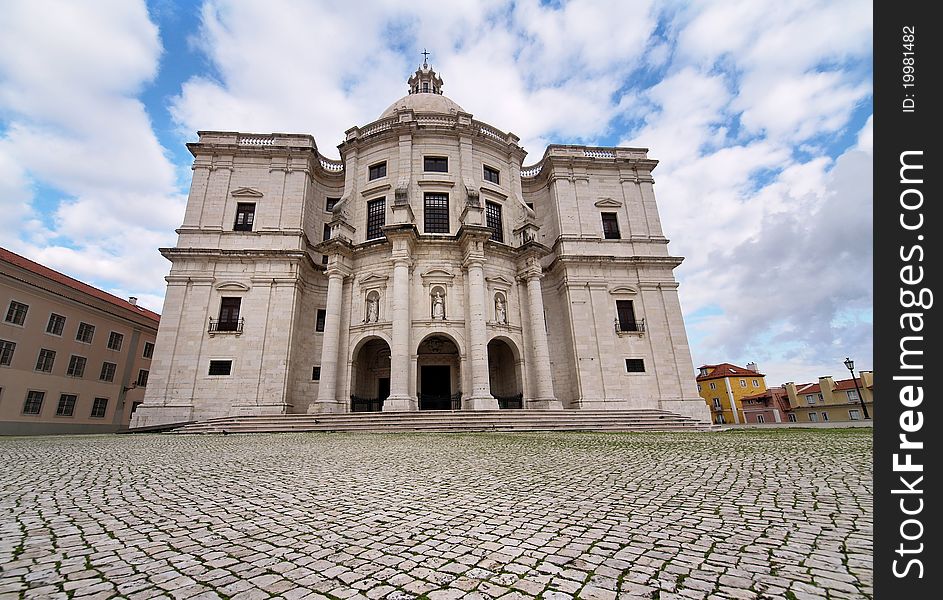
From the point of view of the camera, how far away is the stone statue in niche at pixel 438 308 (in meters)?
21.2

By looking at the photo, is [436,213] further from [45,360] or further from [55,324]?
[45,360]

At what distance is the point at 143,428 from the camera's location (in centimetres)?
1736

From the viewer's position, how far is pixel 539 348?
70.0 ft

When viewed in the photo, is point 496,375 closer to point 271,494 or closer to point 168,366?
point 168,366


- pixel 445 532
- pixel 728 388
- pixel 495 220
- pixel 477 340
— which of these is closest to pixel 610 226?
pixel 495 220

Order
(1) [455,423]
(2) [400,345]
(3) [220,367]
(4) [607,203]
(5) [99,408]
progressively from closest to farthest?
1. (1) [455,423]
2. (2) [400,345]
3. (3) [220,367]
4. (5) [99,408]
5. (4) [607,203]

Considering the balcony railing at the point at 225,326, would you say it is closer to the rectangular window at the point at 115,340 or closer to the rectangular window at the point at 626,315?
the rectangular window at the point at 115,340

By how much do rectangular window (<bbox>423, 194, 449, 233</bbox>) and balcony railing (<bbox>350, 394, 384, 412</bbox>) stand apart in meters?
10.4

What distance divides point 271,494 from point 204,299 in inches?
842

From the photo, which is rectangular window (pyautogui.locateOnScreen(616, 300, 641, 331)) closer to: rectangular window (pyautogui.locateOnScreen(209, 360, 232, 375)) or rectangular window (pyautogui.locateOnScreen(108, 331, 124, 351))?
rectangular window (pyautogui.locateOnScreen(209, 360, 232, 375))

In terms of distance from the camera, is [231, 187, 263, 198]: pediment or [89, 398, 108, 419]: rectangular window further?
[89, 398, 108, 419]: rectangular window

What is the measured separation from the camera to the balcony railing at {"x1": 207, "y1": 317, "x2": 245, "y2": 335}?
837 inches

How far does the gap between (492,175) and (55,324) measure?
2868 centimetres

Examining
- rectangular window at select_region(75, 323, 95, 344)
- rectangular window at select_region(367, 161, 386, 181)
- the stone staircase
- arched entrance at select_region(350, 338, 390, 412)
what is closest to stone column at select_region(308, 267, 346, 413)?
arched entrance at select_region(350, 338, 390, 412)
